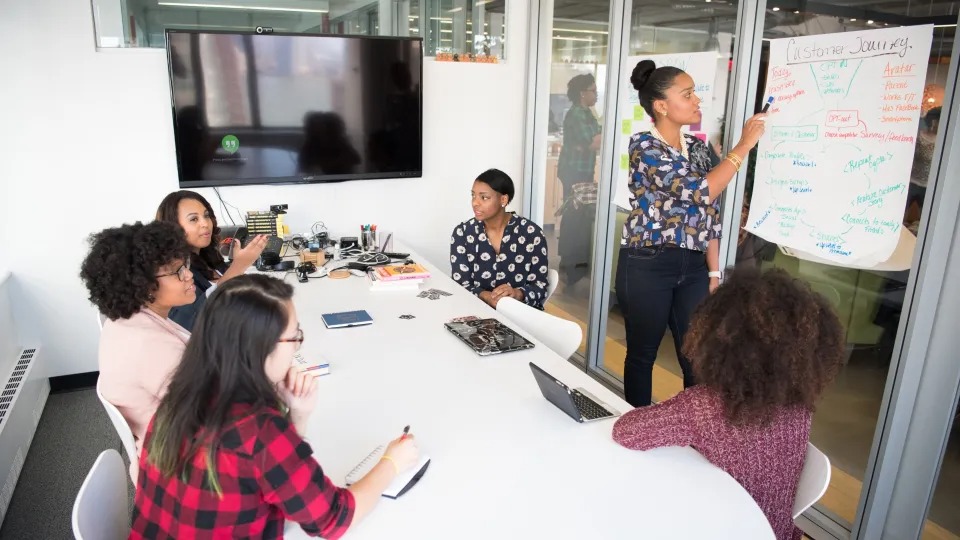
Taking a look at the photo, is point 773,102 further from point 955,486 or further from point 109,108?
point 109,108

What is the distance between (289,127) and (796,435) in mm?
3207

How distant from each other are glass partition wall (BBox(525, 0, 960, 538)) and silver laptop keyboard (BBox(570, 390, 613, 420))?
0.83 meters

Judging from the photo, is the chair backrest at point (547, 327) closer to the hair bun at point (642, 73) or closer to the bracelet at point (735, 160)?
the bracelet at point (735, 160)

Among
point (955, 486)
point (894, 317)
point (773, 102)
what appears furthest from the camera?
point (773, 102)

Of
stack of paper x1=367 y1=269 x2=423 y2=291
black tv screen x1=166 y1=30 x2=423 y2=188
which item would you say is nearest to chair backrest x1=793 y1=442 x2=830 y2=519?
stack of paper x1=367 y1=269 x2=423 y2=291

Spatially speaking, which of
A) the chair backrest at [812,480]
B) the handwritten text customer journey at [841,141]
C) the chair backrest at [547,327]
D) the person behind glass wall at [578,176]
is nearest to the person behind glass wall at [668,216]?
the handwritten text customer journey at [841,141]

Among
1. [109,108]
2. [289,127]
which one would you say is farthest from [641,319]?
[109,108]

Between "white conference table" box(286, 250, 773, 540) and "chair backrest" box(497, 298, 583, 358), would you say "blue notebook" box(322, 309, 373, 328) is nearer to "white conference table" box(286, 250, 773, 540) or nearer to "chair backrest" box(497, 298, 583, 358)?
"white conference table" box(286, 250, 773, 540)

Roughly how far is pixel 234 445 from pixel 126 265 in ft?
2.73

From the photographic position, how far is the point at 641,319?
2615 millimetres

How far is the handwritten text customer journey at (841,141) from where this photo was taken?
208cm

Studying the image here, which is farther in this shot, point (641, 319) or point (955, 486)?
point (641, 319)

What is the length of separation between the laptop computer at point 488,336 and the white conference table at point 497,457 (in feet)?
0.11

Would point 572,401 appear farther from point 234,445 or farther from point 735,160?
point 735,160
